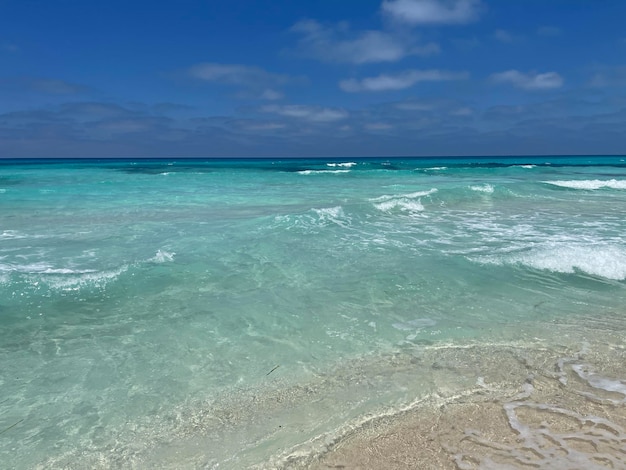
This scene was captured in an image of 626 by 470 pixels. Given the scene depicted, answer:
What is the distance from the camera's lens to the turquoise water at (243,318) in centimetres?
392

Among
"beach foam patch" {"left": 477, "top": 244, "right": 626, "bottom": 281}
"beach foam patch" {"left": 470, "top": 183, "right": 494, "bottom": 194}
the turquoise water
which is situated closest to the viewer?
the turquoise water

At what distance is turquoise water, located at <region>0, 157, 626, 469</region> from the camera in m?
3.92

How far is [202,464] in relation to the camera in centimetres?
346

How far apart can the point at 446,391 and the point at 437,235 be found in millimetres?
8273

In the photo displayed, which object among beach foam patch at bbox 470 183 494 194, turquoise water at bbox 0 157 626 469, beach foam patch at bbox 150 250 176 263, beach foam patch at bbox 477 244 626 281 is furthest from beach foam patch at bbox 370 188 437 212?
beach foam patch at bbox 150 250 176 263

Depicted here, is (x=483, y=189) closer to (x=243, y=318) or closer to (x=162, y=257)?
(x=162, y=257)

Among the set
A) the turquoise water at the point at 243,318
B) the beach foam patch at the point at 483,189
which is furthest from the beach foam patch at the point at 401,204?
the beach foam patch at the point at 483,189

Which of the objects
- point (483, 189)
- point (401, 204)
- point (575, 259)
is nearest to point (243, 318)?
point (575, 259)

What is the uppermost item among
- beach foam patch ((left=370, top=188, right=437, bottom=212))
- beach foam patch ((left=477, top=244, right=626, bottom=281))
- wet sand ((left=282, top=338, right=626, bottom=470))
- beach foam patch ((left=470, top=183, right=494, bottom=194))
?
beach foam patch ((left=470, top=183, right=494, bottom=194))

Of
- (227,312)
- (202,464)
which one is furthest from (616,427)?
(227,312)

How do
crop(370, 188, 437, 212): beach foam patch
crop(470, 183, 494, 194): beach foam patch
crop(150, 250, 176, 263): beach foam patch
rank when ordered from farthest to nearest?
1. crop(470, 183, 494, 194): beach foam patch
2. crop(370, 188, 437, 212): beach foam patch
3. crop(150, 250, 176, 263): beach foam patch

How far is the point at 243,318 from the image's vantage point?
251 inches

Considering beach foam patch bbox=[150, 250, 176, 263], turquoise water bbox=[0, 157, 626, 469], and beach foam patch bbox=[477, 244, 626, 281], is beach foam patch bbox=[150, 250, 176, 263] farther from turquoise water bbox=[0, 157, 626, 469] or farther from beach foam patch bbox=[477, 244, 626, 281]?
beach foam patch bbox=[477, 244, 626, 281]

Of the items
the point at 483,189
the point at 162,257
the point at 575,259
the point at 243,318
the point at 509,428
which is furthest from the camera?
the point at 483,189
